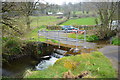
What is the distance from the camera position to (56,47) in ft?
47.7

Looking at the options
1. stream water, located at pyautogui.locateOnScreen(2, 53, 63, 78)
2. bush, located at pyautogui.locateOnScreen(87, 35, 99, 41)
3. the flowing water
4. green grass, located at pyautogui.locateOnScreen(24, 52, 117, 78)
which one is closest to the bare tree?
bush, located at pyautogui.locateOnScreen(87, 35, 99, 41)

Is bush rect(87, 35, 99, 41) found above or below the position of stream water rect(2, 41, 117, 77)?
above

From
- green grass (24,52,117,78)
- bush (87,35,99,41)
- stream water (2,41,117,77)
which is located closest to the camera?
green grass (24,52,117,78)

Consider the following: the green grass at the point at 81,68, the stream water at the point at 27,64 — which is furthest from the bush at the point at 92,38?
the green grass at the point at 81,68

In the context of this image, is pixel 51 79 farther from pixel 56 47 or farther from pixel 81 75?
pixel 56 47

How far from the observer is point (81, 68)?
750 centimetres

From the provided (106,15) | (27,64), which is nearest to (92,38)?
(106,15)

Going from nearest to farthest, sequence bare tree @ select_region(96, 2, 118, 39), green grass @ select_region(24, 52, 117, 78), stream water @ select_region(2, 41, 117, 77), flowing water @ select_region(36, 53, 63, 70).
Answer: green grass @ select_region(24, 52, 117, 78) < stream water @ select_region(2, 41, 117, 77) < flowing water @ select_region(36, 53, 63, 70) < bare tree @ select_region(96, 2, 118, 39)

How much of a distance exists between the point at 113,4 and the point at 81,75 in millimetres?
11570

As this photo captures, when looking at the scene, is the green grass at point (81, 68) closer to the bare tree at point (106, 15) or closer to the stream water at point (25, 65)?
the stream water at point (25, 65)

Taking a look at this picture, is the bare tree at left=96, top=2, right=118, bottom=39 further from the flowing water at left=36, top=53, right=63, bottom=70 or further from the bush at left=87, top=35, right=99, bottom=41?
the flowing water at left=36, top=53, right=63, bottom=70

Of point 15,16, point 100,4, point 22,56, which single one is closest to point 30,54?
point 22,56

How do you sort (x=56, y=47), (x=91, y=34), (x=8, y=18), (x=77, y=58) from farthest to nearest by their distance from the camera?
(x=91, y=34)
(x=56, y=47)
(x=77, y=58)
(x=8, y=18)

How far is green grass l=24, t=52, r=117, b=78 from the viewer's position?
675cm
